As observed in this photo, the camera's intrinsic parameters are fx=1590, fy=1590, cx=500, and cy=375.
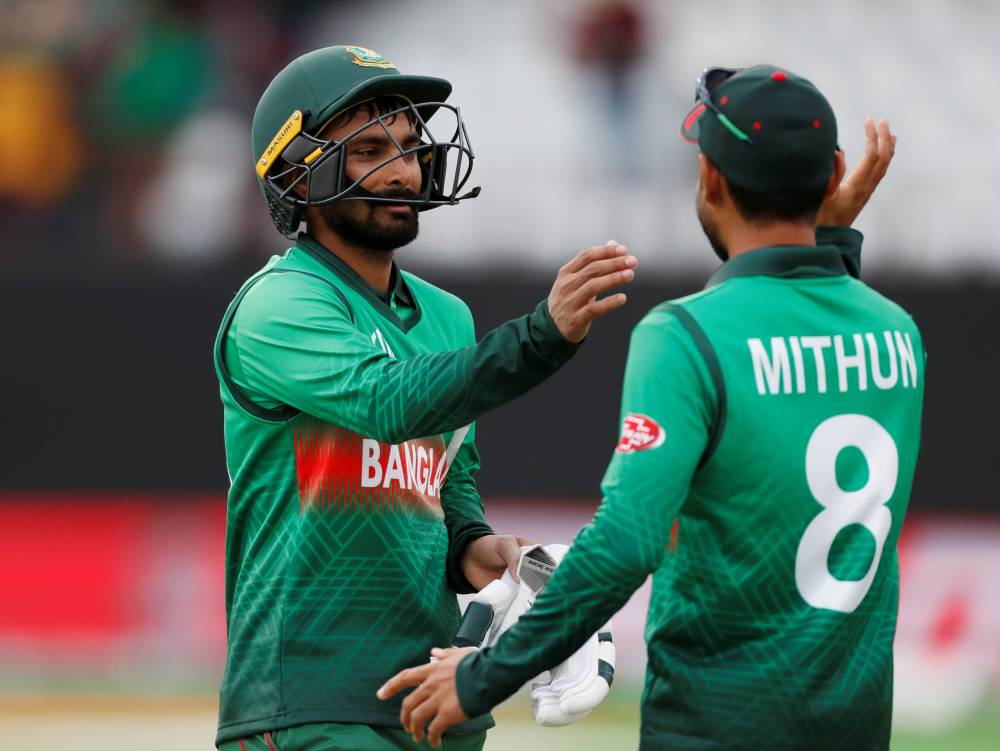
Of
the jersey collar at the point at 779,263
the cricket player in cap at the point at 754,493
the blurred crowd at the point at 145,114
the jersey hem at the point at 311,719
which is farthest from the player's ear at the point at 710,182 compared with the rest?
the blurred crowd at the point at 145,114

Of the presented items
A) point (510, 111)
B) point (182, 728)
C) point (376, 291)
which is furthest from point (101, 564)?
point (376, 291)

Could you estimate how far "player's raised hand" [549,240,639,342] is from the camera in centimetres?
269

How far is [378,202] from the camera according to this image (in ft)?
10.6

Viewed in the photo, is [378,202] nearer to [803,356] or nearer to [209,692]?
[803,356]

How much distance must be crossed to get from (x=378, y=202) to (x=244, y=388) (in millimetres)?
466

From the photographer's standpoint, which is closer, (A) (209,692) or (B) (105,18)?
(A) (209,692)

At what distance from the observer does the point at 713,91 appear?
2582 mm

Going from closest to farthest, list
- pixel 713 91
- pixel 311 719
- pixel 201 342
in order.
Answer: pixel 713 91 < pixel 311 719 < pixel 201 342

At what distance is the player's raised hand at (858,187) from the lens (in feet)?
9.55

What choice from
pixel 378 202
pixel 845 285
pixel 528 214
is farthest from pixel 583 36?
pixel 845 285

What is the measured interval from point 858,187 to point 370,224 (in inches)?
38.2

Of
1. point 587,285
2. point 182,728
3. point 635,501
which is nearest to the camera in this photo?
point 635,501

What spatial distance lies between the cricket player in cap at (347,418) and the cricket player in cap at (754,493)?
1.10 ft

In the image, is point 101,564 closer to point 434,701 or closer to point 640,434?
point 434,701
